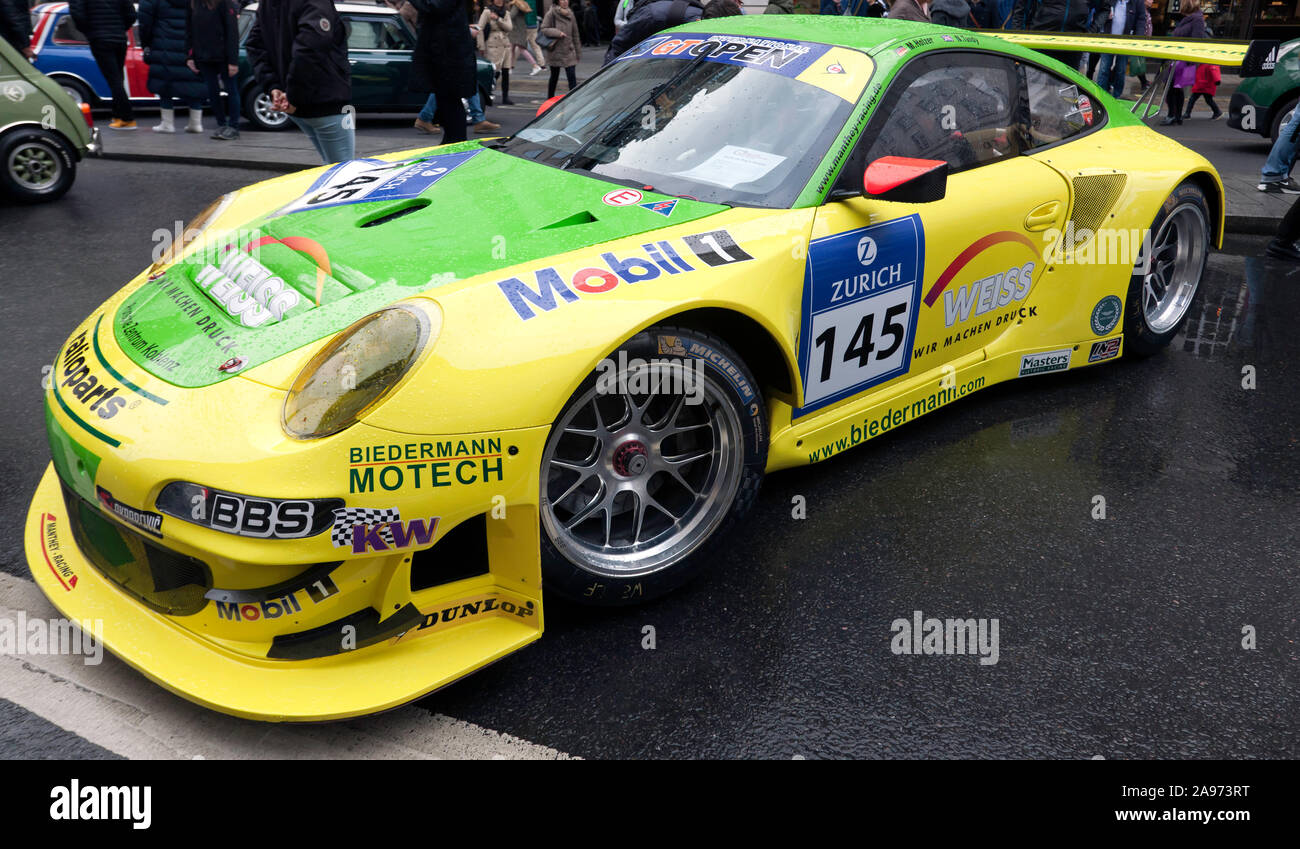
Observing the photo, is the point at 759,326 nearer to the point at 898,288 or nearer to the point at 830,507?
the point at 898,288

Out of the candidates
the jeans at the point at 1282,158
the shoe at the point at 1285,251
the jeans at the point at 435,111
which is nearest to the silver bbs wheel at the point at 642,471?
the shoe at the point at 1285,251

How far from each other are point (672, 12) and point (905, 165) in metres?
3.98

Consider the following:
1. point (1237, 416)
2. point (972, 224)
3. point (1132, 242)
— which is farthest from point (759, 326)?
point (1237, 416)

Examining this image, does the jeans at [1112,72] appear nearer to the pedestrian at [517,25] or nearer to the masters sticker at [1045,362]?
the pedestrian at [517,25]

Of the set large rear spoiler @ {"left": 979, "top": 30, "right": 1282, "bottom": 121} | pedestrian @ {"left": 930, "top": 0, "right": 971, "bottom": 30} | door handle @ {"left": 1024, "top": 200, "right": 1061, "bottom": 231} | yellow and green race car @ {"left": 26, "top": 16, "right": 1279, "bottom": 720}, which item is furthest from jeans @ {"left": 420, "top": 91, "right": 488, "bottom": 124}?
door handle @ {"left": 1024, "top": 200, "right": 1061, "bottom": 231}

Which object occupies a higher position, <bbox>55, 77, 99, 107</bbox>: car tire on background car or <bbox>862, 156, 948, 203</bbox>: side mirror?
<bbox>862, 156, 948, 203</bbox>: side mirror

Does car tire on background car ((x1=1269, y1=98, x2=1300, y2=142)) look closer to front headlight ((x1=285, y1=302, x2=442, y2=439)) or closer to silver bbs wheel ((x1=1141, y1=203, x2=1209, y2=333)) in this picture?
silver bbs wheel ((x1=1141, y1=203, x2=1209, y2=333))

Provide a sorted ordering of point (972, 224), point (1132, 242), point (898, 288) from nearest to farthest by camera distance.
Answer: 1. point (898, 288)
2. point (972, 224)
3. point (1132, 242)

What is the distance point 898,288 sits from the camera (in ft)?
10.4

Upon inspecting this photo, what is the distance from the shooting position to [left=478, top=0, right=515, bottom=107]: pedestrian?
13.1 metres

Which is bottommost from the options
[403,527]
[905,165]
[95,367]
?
[403,527]

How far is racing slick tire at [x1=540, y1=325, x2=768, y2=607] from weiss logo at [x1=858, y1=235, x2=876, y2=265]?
0.57 meters

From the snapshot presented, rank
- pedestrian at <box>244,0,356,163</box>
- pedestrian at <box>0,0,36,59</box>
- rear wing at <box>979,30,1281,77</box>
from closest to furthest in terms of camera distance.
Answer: rear wing at <box>979,30,1281,77</box> < pedestrian at <box>244,0,356,163</box> < pedestrian at <box>0,0,36,59</box>

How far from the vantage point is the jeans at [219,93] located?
9961mm
